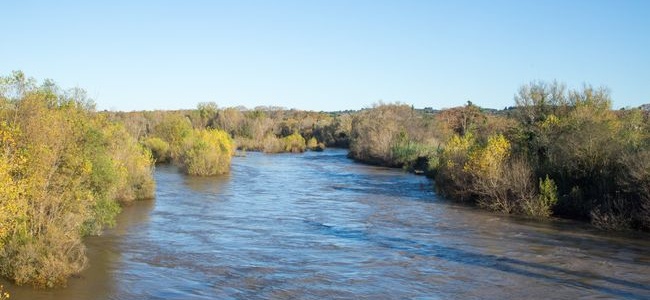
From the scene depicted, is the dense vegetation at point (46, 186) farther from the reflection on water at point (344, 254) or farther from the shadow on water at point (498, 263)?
the shadow on water at point (498, 263)

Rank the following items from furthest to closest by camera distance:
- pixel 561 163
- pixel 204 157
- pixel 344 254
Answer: pixel 204 157 → pixel 561 163 → pixel 344 254

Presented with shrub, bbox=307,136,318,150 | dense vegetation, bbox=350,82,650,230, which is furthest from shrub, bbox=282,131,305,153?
dense vegetation, bbox=350,82,650,230

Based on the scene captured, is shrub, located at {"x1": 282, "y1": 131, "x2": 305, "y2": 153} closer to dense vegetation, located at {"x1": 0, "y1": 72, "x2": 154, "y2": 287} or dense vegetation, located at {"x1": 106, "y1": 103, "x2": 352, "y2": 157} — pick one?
dense vegetation, located at {"x1": 106, "y1": 103, "x2": 352, "y2": 157}

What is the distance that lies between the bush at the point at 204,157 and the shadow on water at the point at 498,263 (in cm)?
1858

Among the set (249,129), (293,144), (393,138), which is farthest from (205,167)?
(249,129)

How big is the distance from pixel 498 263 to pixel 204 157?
2506cm

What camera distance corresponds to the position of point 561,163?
2434 centimetres

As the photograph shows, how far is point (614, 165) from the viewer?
22094mm

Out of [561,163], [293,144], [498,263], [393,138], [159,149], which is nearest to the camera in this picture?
[498,263]

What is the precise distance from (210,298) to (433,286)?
17.2ft

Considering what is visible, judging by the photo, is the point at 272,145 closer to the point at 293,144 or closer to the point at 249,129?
the point at 293,144

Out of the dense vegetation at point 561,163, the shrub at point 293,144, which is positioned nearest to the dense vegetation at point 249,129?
the shrub at point 293,144

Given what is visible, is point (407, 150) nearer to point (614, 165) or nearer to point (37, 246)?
point (614, 165)

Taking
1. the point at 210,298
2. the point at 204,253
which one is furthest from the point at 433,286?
the point at 204,253
